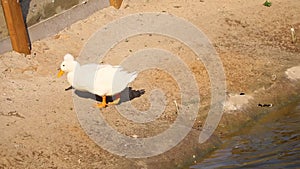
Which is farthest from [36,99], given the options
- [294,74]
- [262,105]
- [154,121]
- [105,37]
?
[294,74]

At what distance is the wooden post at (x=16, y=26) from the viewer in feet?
35.0

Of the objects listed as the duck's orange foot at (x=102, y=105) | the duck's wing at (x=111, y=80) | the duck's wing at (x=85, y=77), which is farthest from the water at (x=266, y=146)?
the duck's wing at (x=85, y=77)

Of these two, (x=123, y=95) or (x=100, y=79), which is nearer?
(x=100, y=79)

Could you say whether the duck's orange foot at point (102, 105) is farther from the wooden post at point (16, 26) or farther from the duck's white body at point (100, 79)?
the wooden post at point (16, 26)

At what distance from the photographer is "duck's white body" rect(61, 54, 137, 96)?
9148 millimetres

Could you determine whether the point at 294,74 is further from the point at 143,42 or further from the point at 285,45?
the point at 143,42

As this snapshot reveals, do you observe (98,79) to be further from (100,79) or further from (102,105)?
(102,105)

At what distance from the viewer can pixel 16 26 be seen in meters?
10.9

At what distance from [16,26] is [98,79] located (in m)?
2.43

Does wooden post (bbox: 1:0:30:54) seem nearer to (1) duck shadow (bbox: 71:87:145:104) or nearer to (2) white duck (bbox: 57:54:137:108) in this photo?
(1) duck shadow (bbox: 71:87:145:104)

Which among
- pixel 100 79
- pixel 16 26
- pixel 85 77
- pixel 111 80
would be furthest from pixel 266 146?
pixel 16 26

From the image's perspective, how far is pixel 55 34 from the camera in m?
11.9

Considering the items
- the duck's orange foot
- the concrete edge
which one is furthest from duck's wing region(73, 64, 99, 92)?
the concrete edge

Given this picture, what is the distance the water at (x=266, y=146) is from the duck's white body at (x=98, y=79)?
65.0 inches
